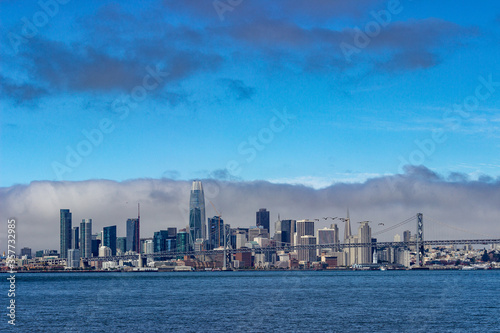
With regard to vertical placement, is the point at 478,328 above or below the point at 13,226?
below

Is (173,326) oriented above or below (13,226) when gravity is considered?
below

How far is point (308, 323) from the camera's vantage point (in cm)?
4009

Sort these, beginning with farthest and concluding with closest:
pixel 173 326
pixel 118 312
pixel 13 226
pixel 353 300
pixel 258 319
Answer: pixel 353 300 → pixel 118 312 → pixel 258 319 → pixel 173 326 → pixel 13 226

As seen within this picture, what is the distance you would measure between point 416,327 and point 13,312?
29.3 meters

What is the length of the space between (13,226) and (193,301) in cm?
2576

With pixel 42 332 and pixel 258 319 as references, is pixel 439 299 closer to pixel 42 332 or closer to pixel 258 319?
pixel 258 319

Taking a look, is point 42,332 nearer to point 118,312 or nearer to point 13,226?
point 13,226

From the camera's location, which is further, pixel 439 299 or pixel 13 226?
pixel 439 299

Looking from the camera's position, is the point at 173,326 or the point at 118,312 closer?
the point at 173,326

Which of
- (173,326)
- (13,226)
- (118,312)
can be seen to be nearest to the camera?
(13,226)

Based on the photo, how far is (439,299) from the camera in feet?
193

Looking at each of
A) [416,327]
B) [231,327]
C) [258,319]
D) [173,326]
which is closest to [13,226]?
[173,326]

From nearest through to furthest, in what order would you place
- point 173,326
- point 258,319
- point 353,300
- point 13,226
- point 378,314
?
point 13,226 → point 173,326 → point 258,319 → point 378,314 → point 353,300

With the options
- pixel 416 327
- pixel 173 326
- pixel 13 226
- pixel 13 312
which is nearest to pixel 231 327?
pixel 173 326
